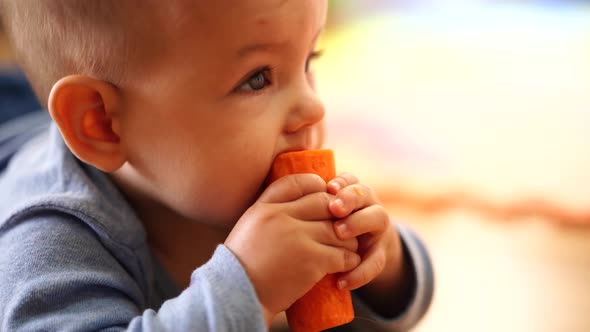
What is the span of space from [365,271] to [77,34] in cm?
34

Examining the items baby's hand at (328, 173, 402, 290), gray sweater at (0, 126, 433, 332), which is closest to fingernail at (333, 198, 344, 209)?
baby's hand at (328, 173, 402, 290)

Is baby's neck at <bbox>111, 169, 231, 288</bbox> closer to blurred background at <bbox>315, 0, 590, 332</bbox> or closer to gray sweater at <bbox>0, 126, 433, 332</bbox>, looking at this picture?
gray sweater at <bbox>0, 126, 433, 332</bbox>

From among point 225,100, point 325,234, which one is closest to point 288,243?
point 325,234

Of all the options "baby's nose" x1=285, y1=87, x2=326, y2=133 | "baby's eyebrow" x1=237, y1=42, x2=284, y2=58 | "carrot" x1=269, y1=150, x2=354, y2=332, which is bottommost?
"carrot" x1=269, y1=150, x2=354, y2=332

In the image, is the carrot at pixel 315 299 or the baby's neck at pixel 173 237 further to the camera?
the baby's neck at pixel 173 237

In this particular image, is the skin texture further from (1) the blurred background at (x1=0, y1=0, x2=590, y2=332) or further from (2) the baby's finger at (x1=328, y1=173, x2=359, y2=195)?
(1) the blurred background at (x1=0, y1=0, x2=590, y2=332)

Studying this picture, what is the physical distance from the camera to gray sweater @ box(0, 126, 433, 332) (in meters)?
0.50

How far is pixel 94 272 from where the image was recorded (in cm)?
59

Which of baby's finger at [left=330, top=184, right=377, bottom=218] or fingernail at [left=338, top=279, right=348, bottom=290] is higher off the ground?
baby's finger at [left=330, top=184, right=377, bottom=218]

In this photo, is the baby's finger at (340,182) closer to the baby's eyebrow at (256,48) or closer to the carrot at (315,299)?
the carrot at (315,299)

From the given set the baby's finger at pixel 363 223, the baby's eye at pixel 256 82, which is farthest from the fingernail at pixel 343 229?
the baby's eye at pixel 256 82

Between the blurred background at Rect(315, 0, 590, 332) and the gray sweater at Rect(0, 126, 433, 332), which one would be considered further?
the blurred background at Rect(315, 0, 590, 332)

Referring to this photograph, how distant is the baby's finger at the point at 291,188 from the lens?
0.56 metres

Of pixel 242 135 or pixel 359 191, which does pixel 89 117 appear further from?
pixel 359 191
